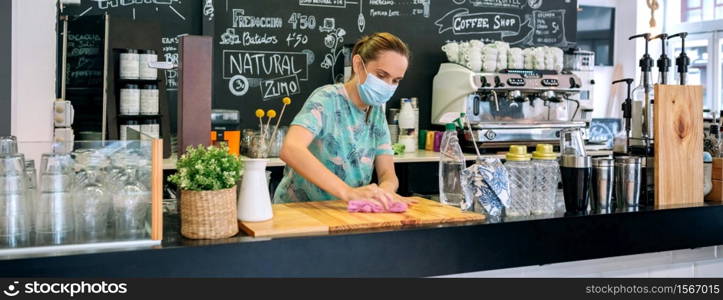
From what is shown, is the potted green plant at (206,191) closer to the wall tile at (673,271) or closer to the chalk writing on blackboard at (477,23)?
the wall tile at (673,271)

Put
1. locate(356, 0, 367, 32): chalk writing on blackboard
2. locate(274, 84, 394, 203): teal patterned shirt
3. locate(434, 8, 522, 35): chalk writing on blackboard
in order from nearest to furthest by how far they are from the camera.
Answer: locate(274, 84, 394, 203): teal patterned shirt
locate(356, 0, 367, 32): chalk writing on blackboard
locate(434, 8, 522, 35): chalk writing on blackboard

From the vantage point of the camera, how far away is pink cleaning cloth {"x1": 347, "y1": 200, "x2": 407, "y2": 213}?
209cm

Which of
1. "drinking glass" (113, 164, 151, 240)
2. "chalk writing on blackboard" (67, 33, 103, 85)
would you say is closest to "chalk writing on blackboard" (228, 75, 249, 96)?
"chalk writing on blackboard" (67, 33, 103, 85)

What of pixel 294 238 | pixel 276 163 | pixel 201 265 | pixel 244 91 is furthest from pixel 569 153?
pixel 244 91

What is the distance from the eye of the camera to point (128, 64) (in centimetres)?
392

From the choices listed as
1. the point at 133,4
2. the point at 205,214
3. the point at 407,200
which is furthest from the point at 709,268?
the point at 133,4

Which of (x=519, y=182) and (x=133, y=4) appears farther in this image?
(x=133, y=4)

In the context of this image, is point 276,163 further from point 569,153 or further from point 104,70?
point 569,153

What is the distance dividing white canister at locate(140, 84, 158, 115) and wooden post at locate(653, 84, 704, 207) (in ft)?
9.36

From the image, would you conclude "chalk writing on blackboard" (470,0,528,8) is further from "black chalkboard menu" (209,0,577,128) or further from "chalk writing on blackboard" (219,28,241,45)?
"chalk writing on blackboard" (219,28,241,45)

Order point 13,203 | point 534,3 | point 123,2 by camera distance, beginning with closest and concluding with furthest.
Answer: point 13,203 < point 123,2 < point 534,3

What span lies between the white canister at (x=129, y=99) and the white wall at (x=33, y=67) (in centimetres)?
53

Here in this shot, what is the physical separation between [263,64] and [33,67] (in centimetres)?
187

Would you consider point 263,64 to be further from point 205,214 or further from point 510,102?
point 205,214
